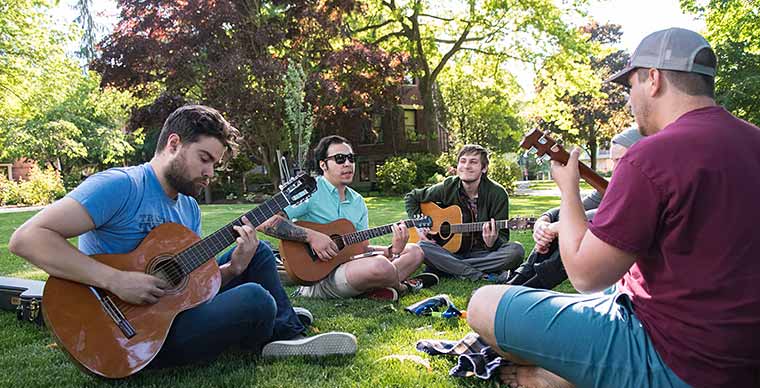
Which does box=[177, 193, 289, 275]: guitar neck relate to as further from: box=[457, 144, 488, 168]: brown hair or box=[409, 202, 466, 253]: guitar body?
box=[457, 144, 488, 168]: brown hair

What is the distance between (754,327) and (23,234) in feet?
9.64

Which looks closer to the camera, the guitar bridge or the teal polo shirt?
the guitar bridge

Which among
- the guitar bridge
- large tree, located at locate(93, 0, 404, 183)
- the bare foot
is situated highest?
large tree, located at locate(93, 0, 404, 183)

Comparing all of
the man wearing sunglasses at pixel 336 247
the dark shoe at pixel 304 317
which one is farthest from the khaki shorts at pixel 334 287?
the dark shoe at pixel 304 317

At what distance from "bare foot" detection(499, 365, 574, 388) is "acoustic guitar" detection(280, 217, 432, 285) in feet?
7.50

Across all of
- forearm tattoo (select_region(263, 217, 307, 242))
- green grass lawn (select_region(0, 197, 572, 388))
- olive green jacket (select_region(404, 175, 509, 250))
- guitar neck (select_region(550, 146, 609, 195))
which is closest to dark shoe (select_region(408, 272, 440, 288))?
olive green jacket (select_region(404, 175, 509, 250))

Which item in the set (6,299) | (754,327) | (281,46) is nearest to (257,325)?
(754,327)

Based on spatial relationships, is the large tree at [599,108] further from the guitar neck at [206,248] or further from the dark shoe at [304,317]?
the guitar neck at [206,248]

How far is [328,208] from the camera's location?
15.5ft

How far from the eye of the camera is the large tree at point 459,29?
1975 cm

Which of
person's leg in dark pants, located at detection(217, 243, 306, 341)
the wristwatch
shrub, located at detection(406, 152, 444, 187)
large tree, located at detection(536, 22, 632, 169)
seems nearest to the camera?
person's leg in dark pants, located at detection(217, 243, 306, 341)

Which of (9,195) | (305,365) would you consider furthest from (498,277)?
(9,195)

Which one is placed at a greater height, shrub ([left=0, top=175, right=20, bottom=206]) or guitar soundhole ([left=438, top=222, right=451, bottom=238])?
guitar soundhole ([left=438, top=222, right=451, bottom=238])

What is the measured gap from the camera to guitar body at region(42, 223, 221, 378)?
94.7 inches
